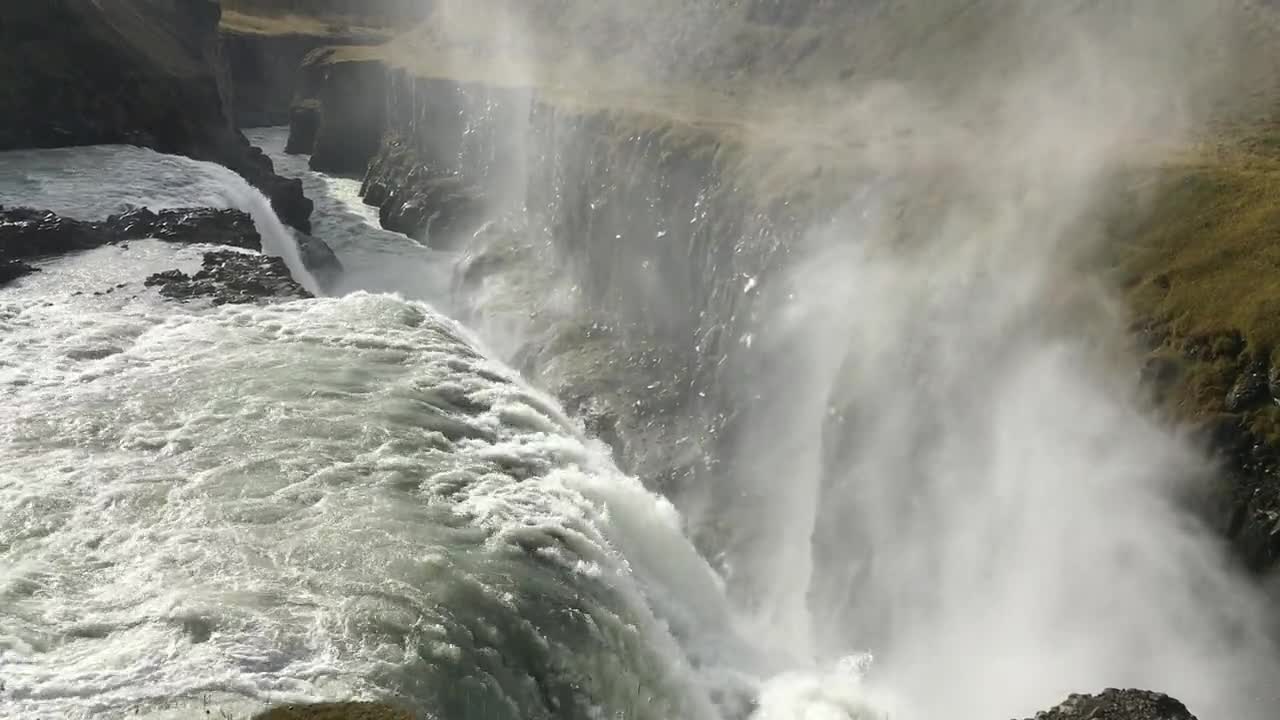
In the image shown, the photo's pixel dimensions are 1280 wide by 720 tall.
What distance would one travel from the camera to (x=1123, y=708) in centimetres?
1069

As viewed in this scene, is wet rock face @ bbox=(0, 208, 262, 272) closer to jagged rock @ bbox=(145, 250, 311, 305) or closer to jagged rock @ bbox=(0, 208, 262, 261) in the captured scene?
jagged rock @ bbox=(0, 208, 262, 261)

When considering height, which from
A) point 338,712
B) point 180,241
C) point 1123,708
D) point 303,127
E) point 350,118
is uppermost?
point 303,127

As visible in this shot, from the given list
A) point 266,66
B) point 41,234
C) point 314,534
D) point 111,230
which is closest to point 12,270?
point 41,234

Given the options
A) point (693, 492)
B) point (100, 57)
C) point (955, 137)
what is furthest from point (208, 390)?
point (100, 57)

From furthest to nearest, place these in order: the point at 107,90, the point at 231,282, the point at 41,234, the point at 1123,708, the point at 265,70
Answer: the point at 265,70
the point at 107,90
the point at 41,234
the point at 231,282
the point at 1123,708

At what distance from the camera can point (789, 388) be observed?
79.5ft

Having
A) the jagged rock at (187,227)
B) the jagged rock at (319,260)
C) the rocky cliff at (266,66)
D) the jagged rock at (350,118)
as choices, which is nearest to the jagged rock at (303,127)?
the jagged rock at (350,118)

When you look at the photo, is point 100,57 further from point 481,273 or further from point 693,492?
point 693,492

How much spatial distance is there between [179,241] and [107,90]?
473 inches

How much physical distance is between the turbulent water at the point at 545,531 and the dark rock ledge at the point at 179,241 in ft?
3.17

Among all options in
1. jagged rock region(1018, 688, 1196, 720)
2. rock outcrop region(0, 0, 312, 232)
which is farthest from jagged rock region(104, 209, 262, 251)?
jagged rock region(1018, 688, 1196, 720)

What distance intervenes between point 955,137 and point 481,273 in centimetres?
1961

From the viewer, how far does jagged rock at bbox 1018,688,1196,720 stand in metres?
10.5

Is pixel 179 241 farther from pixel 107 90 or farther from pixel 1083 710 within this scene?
pixel 1083 710
